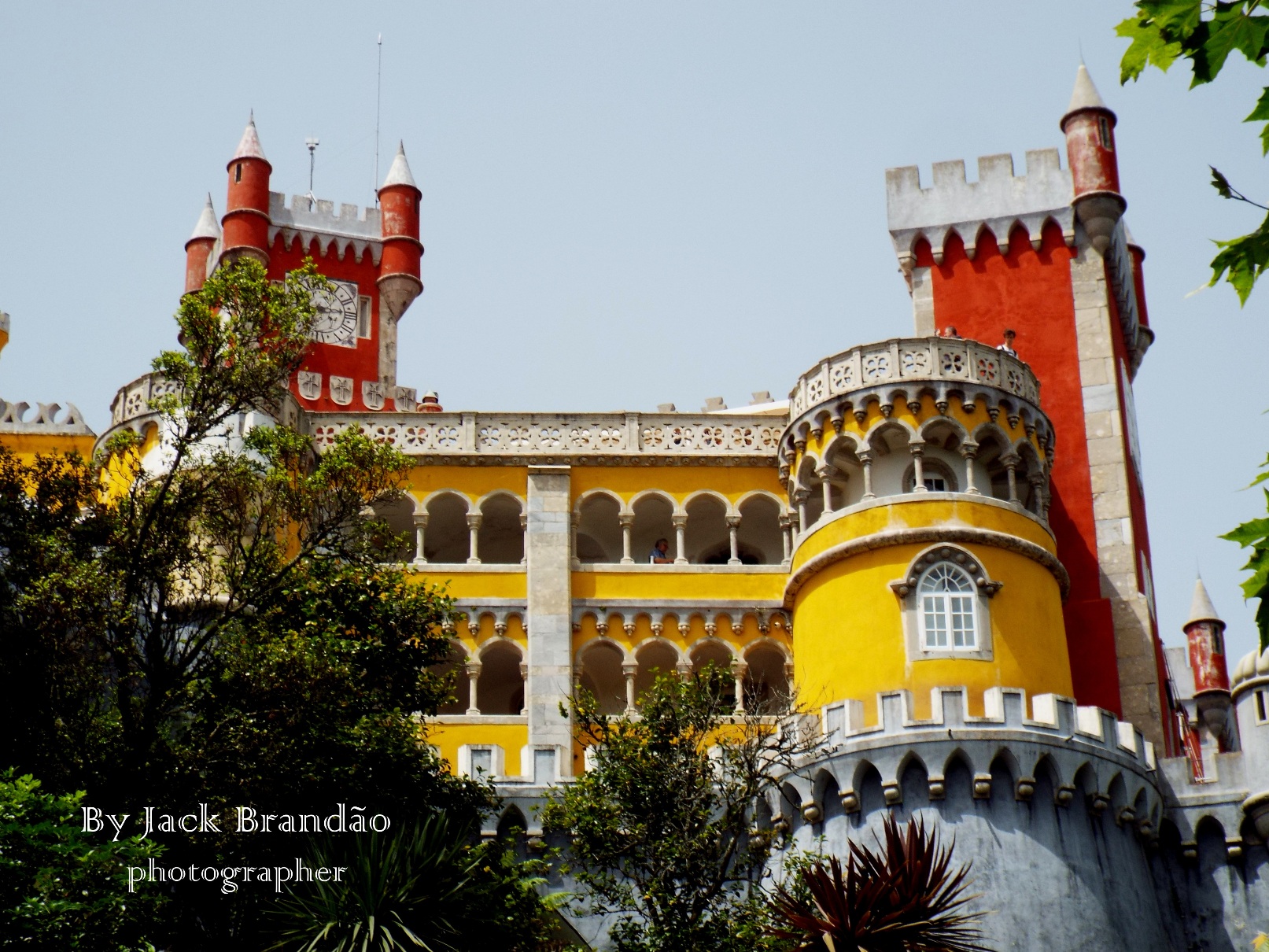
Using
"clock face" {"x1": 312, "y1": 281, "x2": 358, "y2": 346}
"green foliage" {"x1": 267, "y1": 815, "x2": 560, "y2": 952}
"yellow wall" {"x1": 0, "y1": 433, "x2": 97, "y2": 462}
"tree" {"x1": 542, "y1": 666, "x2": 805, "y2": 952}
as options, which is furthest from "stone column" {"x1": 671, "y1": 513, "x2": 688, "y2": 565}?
"clock face" {"x1": 312, "y1": 281, "x2": 358, "y2": 346}

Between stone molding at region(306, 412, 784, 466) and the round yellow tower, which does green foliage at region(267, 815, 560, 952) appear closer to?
the round yellow tower

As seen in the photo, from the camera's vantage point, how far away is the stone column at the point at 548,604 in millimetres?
37500

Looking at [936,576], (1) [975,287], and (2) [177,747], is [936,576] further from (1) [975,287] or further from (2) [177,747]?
(2) [177,747]

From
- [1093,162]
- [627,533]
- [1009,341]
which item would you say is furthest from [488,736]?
[1093,162]

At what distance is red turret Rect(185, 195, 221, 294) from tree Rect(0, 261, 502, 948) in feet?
96.6

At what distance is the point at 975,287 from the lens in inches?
1682

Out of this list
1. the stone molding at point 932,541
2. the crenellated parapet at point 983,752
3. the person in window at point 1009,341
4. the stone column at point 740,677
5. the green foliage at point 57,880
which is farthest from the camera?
the person in window at point 1009,341

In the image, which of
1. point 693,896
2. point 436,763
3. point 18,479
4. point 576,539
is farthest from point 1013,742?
point 18,479

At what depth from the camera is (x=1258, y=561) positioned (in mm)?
9227

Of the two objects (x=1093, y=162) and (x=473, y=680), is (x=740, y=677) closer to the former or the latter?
(x=473, y=680)

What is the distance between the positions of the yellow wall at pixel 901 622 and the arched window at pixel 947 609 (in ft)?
1.23

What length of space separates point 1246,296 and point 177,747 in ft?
61.5

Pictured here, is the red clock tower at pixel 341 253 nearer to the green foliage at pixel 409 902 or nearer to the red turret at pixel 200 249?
the red turret at pixel 200 249

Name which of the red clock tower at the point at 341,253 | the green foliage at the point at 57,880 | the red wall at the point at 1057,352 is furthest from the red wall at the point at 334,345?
the green foliage at the point at 57,880
